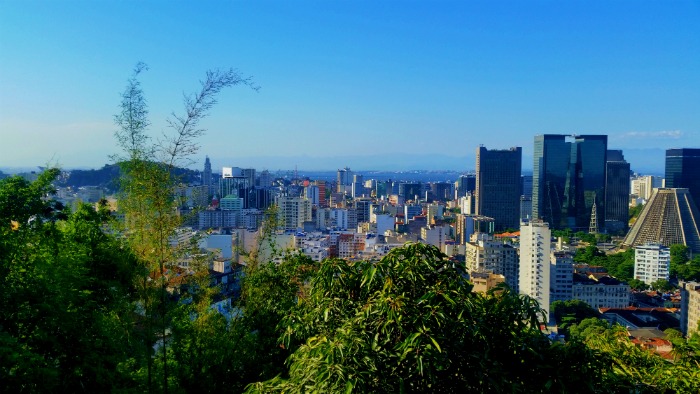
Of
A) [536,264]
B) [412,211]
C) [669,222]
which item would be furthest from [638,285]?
[412,211]

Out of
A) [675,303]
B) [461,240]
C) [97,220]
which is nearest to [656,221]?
[461,240]

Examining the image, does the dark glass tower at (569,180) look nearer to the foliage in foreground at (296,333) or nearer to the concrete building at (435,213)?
the concrete building at (435,213)

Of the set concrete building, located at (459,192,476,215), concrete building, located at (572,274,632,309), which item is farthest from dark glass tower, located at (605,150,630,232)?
concrete building, located at (572,274,632,309)

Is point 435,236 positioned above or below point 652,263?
above

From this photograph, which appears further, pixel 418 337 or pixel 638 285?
pixel 638 285

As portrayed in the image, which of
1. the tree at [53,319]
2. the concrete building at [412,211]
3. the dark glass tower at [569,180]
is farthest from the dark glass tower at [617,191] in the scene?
the tree at [53,319]

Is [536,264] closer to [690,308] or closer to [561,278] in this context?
[561,278]

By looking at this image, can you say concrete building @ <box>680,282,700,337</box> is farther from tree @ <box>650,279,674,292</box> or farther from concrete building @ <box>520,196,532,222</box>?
concrete building @ <box>520,196,532,222</box>
